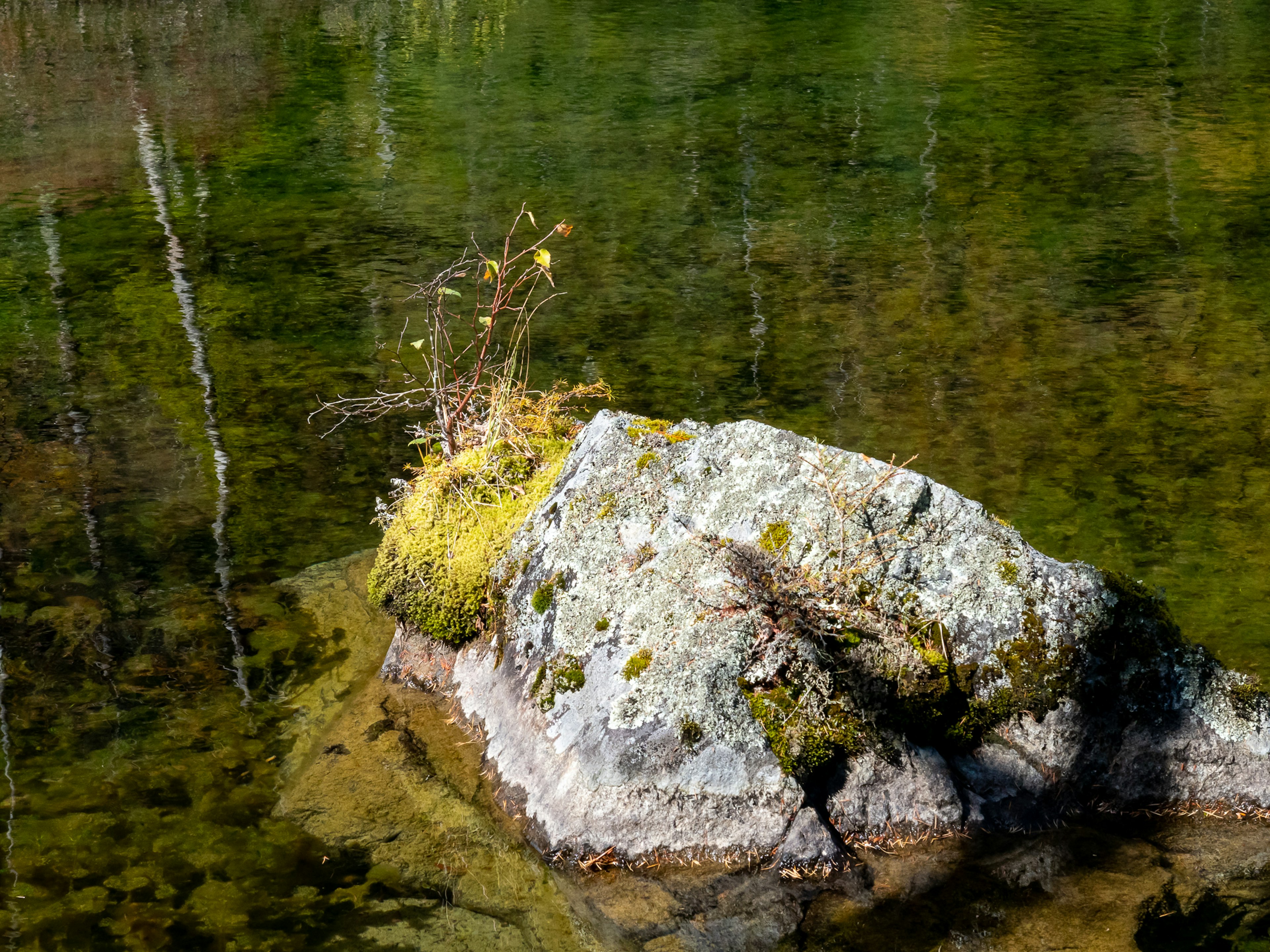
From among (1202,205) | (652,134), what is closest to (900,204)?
(1202,205)

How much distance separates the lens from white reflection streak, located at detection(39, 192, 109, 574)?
664cm

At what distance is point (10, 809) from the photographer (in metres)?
4.61

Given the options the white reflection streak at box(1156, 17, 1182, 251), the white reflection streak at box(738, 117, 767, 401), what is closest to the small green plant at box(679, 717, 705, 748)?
the white reflection streak at box(738, 117, 767, 401)

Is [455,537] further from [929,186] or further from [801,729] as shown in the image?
[929,186]

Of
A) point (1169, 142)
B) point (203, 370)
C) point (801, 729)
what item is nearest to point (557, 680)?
point (801, 729)

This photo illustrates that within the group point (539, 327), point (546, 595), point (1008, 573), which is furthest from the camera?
point (539, 327)

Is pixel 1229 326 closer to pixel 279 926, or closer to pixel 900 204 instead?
pixel 900 204

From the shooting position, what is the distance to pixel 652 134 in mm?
14789

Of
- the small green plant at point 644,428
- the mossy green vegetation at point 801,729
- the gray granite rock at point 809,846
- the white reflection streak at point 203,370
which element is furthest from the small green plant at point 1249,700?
the white reflection streak at point 203,370

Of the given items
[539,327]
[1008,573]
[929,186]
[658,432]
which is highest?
[658,432]

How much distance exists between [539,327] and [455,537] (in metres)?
4.28

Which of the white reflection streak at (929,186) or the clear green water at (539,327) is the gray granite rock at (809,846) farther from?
Answer: the white reflection streak at (929,186)

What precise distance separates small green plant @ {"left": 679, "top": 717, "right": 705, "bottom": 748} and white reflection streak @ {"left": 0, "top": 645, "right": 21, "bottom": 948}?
2180 mm

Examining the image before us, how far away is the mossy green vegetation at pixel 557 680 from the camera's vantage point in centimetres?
461
